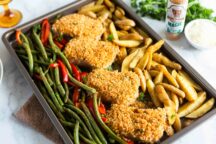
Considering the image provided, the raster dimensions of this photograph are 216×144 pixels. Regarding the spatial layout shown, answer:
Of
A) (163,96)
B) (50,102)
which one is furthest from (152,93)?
(50,102)

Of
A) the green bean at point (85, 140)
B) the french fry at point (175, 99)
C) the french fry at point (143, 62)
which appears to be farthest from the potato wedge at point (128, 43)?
the green bean at point (85, 140)

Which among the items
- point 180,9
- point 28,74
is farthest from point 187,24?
point 28,74

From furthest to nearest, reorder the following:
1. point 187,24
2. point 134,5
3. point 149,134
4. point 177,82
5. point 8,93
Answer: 1. point 134,5
2. point 187,24
3. point 8,93
4. point 177,82
5. point 149,134

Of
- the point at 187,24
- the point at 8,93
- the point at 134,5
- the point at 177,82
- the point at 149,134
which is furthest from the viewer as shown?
the point at 134,5

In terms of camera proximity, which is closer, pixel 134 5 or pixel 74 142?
pixel 74 142

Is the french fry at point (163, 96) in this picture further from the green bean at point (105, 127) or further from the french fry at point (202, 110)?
the green bean at point (105, 127)

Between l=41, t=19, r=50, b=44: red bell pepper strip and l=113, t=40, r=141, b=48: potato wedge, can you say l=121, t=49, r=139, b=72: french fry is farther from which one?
l=41, t=19, r=50, b=44: red bell pepper strip

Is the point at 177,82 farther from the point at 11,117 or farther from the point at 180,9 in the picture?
the point at 11,117

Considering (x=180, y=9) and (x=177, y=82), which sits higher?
(x=180, y=9)
